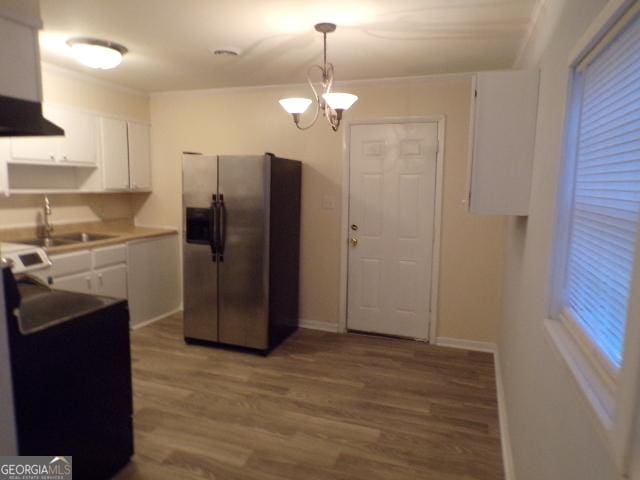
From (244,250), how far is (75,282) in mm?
1449

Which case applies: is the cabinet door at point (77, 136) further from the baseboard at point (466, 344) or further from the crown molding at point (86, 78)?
the baseboard at point (466, 344)

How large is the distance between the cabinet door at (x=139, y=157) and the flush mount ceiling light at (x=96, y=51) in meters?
1.53

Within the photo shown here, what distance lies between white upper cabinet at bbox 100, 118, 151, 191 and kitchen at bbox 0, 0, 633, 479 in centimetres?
2

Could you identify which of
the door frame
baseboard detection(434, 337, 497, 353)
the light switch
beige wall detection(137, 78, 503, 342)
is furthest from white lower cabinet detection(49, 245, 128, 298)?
baseboard detection(434, 337, 497, 353)

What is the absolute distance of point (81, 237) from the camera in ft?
14.0

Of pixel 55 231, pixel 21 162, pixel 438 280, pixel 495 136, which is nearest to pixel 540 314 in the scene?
pixel 495 136

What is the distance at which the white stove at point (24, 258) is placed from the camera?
9.86ft

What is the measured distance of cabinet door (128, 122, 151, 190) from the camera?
4555 millimetres

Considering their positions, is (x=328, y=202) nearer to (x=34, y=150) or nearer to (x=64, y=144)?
(x=64, y=144)

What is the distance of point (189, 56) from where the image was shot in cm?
330

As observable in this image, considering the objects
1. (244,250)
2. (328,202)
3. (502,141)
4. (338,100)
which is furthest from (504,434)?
(328,202)

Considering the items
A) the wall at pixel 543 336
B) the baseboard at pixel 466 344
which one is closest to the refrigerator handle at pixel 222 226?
the baseboard at pixel 466 344

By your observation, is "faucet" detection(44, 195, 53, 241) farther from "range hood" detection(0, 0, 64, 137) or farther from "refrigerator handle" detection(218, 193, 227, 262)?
"range hood" detection(0, 0, 64, 137)

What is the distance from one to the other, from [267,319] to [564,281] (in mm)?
2650
